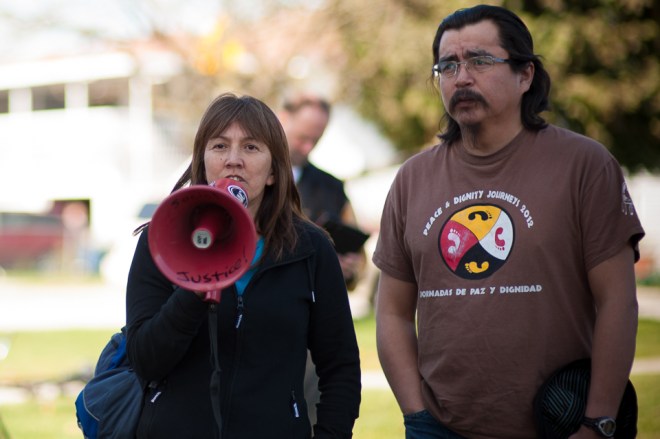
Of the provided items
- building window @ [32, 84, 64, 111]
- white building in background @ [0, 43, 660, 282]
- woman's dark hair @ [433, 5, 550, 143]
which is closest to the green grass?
woman's dark hair @ [433, 5, 550, 143]

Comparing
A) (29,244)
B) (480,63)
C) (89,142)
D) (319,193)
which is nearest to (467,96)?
(480,63)

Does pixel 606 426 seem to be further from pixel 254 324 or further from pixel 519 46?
pixel 519 46

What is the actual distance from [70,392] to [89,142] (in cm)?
2832

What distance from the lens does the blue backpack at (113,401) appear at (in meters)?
2.86

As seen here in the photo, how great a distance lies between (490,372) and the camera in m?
2.99

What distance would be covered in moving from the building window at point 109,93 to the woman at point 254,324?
34608 millimetres

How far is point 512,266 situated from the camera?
9.70ft

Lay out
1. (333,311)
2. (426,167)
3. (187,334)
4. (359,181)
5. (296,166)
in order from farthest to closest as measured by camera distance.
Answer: (359,181), (296,166), (426,167), (333,311), (187,334)

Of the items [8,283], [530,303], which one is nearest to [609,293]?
[530,303]

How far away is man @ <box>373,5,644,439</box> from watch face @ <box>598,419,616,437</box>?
3cm

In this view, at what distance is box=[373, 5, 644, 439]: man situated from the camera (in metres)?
2.91

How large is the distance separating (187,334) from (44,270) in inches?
1203

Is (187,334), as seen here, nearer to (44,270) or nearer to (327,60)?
(327,60)

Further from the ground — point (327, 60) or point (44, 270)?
point (327, 60)
